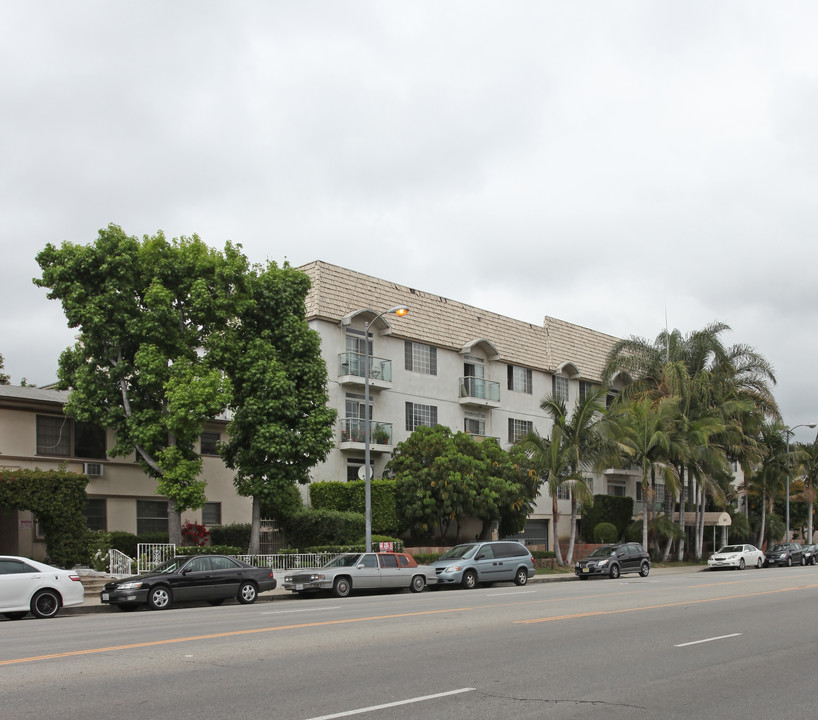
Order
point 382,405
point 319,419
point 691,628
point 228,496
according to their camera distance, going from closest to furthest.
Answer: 1. point 691,628
2. point 319,419
3. point 228,496
4. point 382,405

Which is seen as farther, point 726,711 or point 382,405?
point 382,405

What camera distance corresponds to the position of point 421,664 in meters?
10.4

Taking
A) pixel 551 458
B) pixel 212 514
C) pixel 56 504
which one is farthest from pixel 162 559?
pixel 551 458

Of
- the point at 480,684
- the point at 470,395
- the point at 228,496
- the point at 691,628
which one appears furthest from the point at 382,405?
the point at 480,684

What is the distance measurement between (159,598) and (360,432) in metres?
17.3

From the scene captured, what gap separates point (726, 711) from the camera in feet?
26.3

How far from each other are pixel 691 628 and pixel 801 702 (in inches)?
241

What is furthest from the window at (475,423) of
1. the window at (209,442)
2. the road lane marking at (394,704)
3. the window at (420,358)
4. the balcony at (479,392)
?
the road lane marking at (394,704)

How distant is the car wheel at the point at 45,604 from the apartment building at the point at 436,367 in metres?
16.6

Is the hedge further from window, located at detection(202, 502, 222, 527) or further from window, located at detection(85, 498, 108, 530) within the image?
window, located at detection(202, 502, 222, 527)

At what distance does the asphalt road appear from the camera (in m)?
8.11

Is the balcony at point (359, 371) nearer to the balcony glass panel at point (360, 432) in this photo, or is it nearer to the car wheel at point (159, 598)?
the balcony glass panel at point (360, 432)

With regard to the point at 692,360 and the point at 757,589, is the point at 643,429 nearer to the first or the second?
the point at 692,360

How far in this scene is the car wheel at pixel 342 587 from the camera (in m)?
24.3
